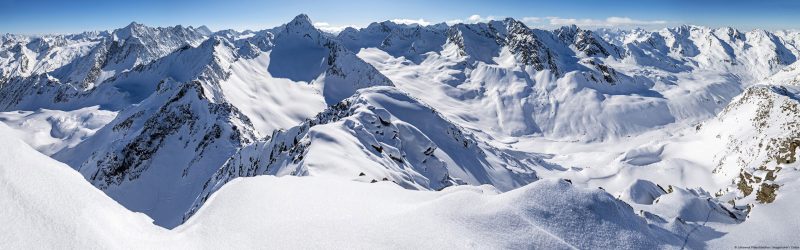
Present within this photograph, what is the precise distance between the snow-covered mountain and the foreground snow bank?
0.06 meters

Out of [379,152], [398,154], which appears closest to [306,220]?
[379,152]

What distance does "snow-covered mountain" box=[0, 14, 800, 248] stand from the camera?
1152 centimetres

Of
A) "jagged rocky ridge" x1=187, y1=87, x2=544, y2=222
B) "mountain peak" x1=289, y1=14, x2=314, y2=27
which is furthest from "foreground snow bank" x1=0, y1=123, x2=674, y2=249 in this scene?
"mountain peak" x1=289, y1=14, x2=314, y2=27

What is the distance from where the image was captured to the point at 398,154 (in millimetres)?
41094

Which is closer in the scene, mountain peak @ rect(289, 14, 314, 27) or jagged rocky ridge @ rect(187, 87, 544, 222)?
jagged rocky ridge @ rect(187, 87, 544, 222)

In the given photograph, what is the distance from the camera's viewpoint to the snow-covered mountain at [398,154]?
37.8 feet

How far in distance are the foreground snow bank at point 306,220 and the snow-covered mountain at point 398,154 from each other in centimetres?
6

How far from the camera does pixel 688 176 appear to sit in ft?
196

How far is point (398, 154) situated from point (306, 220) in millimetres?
29155

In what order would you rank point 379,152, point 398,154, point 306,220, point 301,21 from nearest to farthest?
point 306,220 → point 379,152 → point 398,154 → point 301,21

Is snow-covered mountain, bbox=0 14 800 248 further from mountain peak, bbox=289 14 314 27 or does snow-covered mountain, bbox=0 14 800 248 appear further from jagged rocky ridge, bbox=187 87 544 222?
mountain peak, bbox=289 14 314 27

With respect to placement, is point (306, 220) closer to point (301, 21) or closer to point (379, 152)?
point (379, 152)

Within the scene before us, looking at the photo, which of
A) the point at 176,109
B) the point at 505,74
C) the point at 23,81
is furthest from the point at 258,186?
the point at 23,81

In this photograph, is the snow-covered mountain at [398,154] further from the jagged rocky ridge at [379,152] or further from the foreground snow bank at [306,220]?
the jagged rocky ridge at [379,152]
